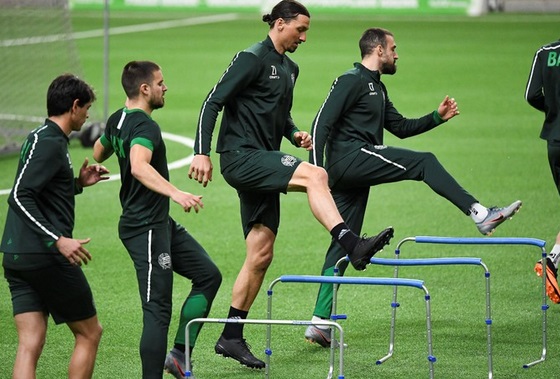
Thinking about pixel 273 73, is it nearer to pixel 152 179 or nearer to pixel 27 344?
pixel 152 179

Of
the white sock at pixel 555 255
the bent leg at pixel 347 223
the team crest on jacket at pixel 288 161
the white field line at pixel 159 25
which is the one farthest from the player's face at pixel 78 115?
the white field line at pixel 159 25

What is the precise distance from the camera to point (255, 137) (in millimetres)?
8758

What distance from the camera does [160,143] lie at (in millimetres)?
7516

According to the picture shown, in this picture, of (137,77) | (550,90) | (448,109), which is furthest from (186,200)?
(550,90)

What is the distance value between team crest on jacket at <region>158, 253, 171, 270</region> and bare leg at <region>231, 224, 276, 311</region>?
4.45 feet

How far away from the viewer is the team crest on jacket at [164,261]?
7.55 metres

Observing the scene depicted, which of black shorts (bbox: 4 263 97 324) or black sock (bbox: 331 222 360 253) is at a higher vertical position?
black sock (bbox: 331 222 360 253)

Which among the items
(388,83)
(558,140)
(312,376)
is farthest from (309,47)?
(312,376)

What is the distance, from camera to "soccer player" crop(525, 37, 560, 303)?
1015 cm

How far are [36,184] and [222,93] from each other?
2073 millimetres

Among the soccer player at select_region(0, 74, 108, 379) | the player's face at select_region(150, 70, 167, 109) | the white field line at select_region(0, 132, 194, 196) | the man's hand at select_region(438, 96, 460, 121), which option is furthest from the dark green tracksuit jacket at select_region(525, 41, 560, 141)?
the white field line at select_region(0, 132, 194, 196)

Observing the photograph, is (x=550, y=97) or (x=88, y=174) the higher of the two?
(x=550, y=97)

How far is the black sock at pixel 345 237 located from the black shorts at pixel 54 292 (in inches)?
68.1

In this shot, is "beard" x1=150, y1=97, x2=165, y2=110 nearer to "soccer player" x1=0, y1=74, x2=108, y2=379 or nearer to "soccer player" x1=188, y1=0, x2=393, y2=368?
"soccer player" x1=0, y1=74, x2=108, y2=379
